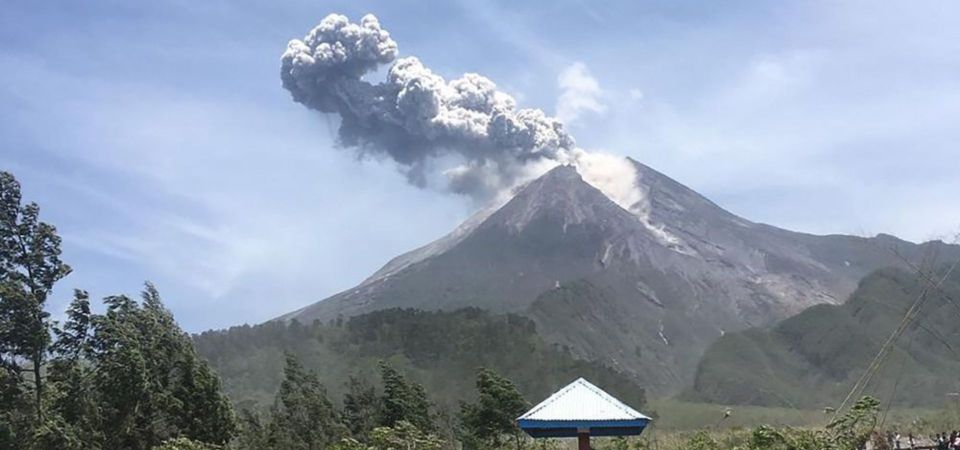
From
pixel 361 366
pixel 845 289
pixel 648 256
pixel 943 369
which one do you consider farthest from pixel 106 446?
pixel 845 289

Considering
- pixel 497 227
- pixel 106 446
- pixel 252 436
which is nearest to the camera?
pixel 106 446

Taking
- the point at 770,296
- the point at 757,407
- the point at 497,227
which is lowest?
the point at 757,407

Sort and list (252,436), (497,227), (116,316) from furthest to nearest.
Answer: (497,227) < (252,436) < (116,316)

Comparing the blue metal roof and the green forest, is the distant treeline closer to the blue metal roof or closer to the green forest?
the green forest

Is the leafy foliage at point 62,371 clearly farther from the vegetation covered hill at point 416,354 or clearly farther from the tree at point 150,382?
the vegetation covered hill at point 416,354

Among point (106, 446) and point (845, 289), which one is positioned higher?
point (845, 289)

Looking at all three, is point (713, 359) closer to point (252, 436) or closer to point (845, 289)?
point (845, 289)

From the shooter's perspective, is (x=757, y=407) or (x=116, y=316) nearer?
(x=116, y=316)
